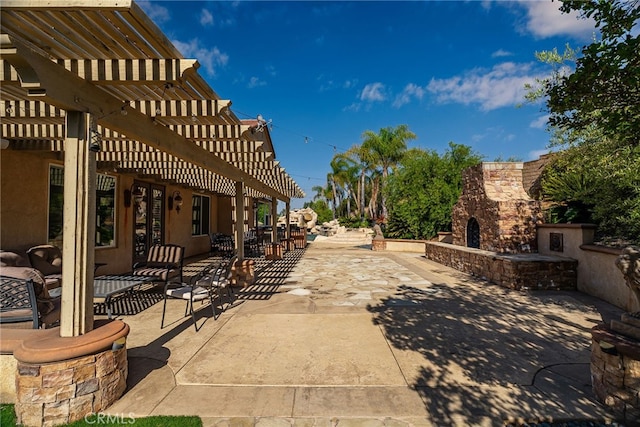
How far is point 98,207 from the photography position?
6.93 meters

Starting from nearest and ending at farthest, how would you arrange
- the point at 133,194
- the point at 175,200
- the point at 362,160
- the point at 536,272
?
the point at 536,272 < the point at 133,194 < the point at 175,200 < the point at 362,160

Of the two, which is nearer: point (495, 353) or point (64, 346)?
point (64, 346)

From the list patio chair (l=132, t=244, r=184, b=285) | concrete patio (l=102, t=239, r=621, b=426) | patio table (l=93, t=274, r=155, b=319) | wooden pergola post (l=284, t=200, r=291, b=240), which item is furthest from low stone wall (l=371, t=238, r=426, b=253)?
patio table (l=93, t=274, r=155, b=319)

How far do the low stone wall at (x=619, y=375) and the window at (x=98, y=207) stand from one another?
26.8ft

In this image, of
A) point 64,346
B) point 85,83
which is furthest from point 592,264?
point 85,83

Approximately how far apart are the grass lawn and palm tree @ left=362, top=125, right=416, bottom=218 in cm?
2386

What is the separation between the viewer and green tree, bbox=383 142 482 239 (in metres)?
14.7

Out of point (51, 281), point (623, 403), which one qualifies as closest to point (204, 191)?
point (51, 281)

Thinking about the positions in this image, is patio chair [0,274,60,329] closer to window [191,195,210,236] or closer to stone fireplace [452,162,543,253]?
window [191,195,210,236]

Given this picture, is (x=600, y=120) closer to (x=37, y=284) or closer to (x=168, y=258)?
(x=37, y=284)

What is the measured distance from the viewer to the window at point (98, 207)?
5793mm

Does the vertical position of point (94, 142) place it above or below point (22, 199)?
above

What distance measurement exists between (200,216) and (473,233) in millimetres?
10232

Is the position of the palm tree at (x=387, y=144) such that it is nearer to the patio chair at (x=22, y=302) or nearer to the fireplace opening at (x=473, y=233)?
the fireplace opening at (x=473, y=233)
